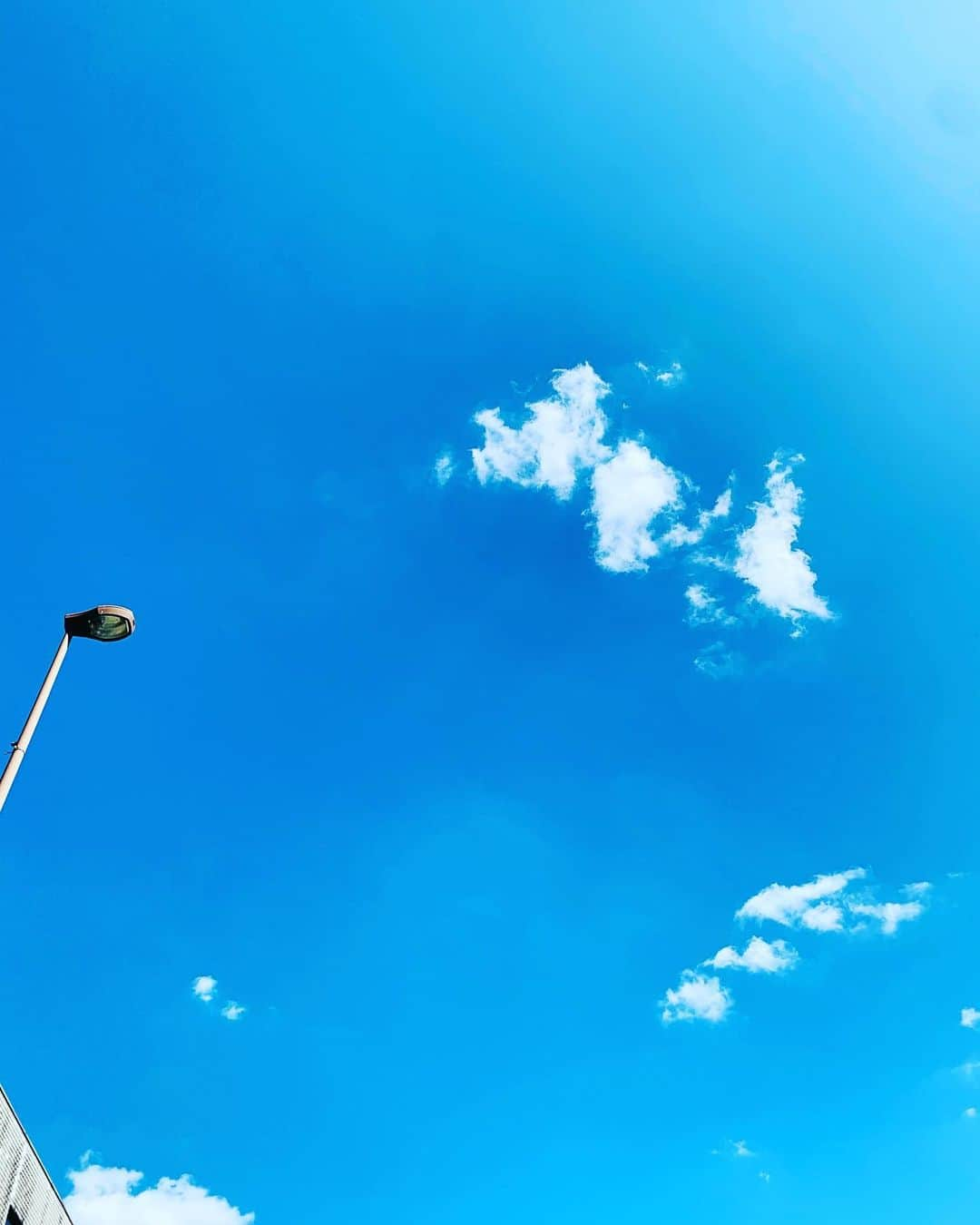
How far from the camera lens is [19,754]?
1036 centimetres

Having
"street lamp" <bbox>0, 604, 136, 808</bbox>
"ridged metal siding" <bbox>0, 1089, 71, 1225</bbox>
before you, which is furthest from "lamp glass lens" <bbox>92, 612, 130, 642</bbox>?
"ridged metal siding" <bbox>0, 1089, 71, 1225</bbox>

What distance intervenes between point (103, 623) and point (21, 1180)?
24.5 metres

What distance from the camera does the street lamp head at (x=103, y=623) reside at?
1152 cm

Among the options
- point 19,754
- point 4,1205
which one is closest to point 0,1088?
point 4,1205

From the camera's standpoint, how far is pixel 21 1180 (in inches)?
1012

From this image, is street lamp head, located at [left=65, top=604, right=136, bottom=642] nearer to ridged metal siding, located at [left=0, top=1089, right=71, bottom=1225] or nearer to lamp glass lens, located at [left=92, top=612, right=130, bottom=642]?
lamp glass lens, located at [left=92, top=612, right=130, bottom=642]

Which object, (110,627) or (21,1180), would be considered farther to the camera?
(21,1180)

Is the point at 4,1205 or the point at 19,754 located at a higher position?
the point at 19,754

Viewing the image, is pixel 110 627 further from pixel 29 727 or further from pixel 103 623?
pixel 29 727

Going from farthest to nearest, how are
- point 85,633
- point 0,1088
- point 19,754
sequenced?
point 0,1088 < point 85,633 < point 19,754

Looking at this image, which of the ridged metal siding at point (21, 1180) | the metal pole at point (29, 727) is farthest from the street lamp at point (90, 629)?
the ridged metal siding at point (21, 1180)

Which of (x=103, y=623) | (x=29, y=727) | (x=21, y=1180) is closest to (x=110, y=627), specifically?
(x=103, y=623)

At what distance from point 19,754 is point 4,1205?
23.2m

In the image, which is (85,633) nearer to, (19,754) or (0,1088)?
(19,754)
